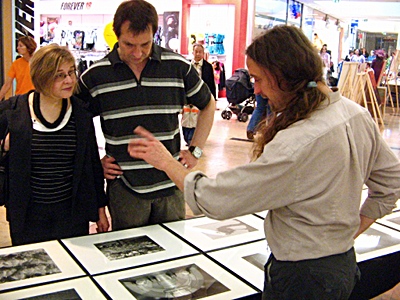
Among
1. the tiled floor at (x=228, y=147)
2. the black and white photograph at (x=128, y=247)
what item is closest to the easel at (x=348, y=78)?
the tiled floor at (x=228, y=147)

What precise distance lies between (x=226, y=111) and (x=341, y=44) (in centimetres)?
1728

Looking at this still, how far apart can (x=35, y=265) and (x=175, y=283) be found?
0.54 m

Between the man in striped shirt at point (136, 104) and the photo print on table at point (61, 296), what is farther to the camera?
the man in striped shirt at point (136, 104)

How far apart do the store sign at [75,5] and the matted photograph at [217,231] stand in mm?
13667

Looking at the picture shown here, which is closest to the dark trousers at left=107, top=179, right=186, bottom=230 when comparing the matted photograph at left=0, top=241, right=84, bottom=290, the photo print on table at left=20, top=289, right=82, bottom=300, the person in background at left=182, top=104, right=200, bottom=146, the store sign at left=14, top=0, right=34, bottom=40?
the matted photograph at left=0, top=241, right=84, bottom=290

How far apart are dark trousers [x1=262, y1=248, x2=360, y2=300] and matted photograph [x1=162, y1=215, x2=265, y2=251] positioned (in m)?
0.87

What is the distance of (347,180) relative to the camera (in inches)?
52.0

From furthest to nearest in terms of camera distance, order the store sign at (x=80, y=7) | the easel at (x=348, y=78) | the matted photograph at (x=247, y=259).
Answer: the store sign at (x=80, y=7), the easel at (x=348, y=78), the matted photograph at (x=247, y=259)

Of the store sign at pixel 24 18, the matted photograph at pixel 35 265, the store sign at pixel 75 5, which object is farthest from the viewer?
the store sign at pixel 75 5

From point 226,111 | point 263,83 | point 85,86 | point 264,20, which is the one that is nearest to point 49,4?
point 264,20

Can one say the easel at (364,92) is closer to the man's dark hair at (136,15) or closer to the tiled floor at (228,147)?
the tiled floor at (228,147)

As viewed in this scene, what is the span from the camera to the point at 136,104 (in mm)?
2213

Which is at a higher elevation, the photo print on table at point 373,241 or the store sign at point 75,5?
the store sign at point 75,5

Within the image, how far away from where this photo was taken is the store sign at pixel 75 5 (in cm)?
1509
